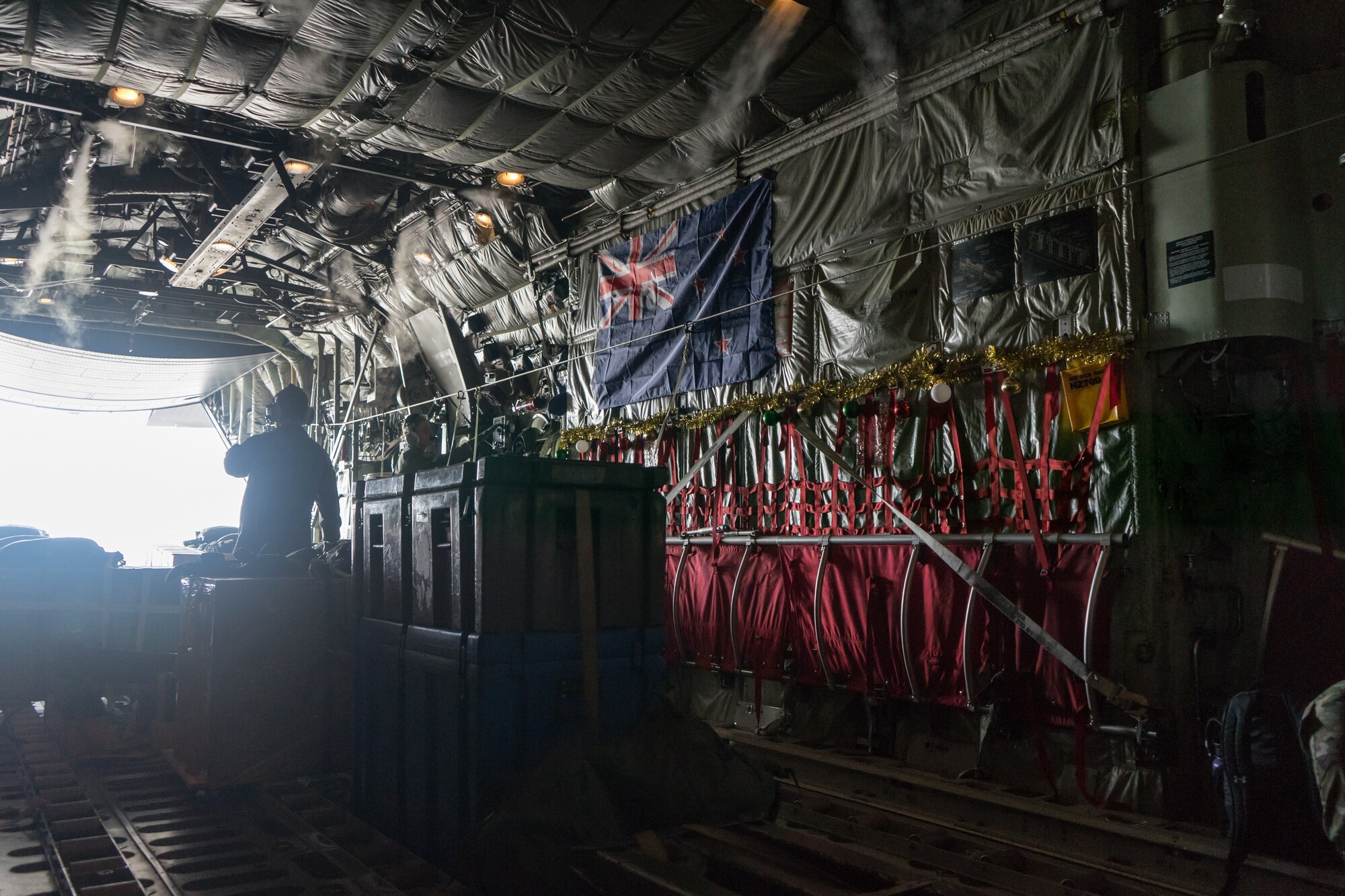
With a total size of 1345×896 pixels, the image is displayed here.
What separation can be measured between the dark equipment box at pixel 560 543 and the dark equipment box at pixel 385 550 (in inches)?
32.6

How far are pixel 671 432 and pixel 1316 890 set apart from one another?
604 cm

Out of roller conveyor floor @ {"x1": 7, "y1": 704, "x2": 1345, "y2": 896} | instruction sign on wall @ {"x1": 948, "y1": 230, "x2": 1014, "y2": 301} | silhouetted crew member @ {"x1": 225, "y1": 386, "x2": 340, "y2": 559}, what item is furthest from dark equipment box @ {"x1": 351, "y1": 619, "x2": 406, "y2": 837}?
instruction sign on wall @ {"x1": 948, "y1": 230, "x2": 1014, "y2": 301}

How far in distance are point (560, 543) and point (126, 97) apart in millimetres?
6541

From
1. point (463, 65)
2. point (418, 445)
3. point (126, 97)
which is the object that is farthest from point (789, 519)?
point (126, 97)

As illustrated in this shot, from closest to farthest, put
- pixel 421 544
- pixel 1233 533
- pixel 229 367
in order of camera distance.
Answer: pixel 421 544, pixel 1233 533, pixel 229 367

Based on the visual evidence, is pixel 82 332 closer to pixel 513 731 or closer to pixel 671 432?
pixel 671 432

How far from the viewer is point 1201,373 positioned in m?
5.34

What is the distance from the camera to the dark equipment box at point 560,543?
4090 mm

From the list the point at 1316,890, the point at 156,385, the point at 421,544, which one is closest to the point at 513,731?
the point at 421,544

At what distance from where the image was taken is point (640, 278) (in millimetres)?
9438

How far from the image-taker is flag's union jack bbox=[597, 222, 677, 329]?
9.05 metres

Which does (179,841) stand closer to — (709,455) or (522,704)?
(522,704)

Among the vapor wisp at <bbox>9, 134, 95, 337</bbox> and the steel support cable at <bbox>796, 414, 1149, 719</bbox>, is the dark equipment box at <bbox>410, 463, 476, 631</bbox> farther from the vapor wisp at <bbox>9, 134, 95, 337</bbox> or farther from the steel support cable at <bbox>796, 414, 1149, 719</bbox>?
the vapor wisp at <bbox>9, 134, 95, 337</bbox>

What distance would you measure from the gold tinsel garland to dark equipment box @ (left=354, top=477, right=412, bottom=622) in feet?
11.7
